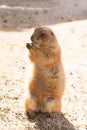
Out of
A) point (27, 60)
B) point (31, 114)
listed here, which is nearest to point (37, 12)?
point (27, 60)

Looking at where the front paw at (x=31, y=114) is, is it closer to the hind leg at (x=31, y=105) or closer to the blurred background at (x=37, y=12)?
the hind leg at (x=31, y=105)

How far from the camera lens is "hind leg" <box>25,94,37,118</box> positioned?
182 inches

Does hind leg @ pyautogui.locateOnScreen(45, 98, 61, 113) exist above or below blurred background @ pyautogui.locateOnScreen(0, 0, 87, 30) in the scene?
below

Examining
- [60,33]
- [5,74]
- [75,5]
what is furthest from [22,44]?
[75,5]

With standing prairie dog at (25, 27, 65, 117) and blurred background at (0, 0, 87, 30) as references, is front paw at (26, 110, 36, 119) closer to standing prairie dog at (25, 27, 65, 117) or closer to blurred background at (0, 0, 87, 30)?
standing prairie dog at (25, 27, 65, 117)

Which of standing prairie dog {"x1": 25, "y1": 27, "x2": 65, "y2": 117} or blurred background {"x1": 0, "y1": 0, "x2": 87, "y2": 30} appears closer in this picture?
standing prairie dog {"x1": 25, "y1": 27, "x2": 65, "y2": 117}

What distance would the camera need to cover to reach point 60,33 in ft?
28.6

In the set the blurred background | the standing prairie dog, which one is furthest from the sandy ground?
the standing prairie dog

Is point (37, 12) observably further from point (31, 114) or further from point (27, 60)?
point (31, 114)

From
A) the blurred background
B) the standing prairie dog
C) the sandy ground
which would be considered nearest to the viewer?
the standing prairie dog

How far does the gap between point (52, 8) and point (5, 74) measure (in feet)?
17.8

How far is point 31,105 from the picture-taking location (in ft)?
15.3

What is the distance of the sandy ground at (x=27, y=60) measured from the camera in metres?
4.73

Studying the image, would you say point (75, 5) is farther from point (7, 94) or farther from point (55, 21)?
point (7, 94)
